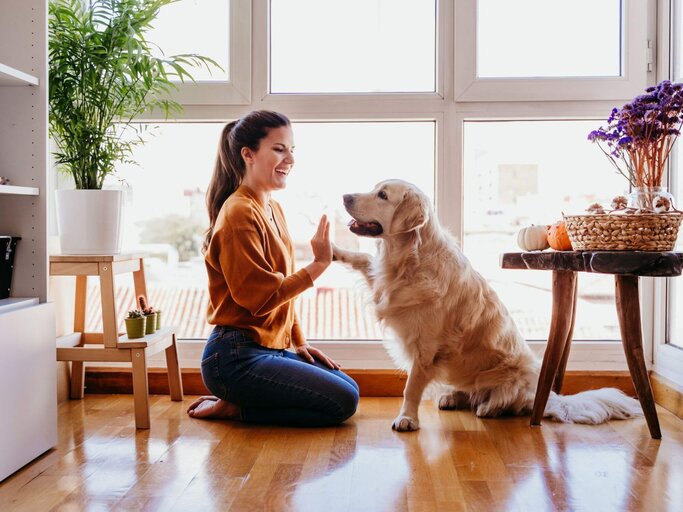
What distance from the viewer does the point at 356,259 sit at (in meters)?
2.56

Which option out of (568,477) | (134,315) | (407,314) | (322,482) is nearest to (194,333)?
(134,315)

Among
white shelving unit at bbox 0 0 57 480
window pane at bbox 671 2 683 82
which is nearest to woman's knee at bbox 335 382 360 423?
white shelving unit at bbox 0 0 57 480

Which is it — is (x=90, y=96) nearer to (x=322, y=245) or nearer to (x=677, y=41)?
(x=322, y=245)

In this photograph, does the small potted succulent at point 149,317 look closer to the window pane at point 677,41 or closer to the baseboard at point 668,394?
the baseboard at point 668,394

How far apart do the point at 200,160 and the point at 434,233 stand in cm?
122

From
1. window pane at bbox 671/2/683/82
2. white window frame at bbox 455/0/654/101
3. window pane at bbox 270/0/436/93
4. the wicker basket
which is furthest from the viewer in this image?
window pane at bbox 270/0/436/93

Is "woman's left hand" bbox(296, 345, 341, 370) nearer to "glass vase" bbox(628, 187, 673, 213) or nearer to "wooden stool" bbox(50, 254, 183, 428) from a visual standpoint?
"wooden stool" bbox(50, 254, 183, 428)


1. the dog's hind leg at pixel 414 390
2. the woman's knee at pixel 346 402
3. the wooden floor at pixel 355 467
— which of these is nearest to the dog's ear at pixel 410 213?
the dog's hind leg at pixel 414 390

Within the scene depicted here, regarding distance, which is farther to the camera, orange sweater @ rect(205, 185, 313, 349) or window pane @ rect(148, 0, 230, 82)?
window pane @ rect(148, 0, 230, 82)

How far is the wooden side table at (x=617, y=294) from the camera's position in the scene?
1972mm

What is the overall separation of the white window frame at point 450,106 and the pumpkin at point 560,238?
0.54 meters

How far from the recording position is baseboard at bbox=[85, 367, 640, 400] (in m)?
2.82

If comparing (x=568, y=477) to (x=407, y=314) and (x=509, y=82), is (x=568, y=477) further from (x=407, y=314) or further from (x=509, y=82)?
(x=509, y=82)

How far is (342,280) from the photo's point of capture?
3.02 metres
